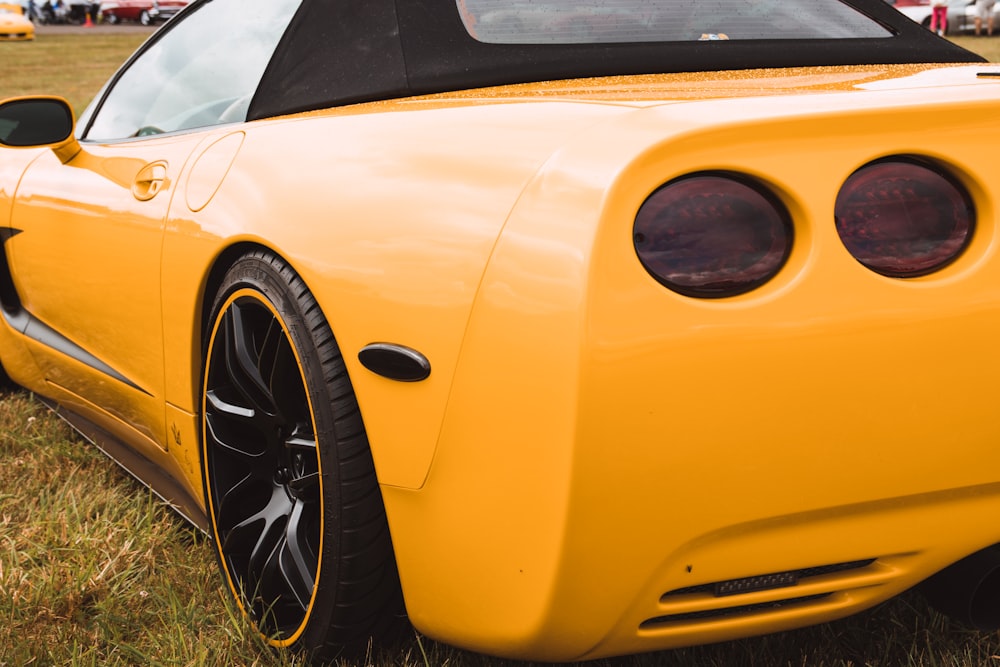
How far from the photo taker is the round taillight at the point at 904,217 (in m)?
1.50

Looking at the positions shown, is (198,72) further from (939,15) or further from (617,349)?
(939,15)

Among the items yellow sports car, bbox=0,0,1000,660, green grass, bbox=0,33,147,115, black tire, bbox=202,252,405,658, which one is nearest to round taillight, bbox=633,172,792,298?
yellow sports car, bbox=0,0,1000,660

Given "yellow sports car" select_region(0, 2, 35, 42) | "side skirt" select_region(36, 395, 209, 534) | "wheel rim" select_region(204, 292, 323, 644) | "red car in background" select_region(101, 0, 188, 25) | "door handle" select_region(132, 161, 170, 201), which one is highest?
"door handle" select_region(132, 161, 170, 201)

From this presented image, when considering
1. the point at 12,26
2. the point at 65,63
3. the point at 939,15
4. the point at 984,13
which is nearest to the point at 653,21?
the point at 65,63

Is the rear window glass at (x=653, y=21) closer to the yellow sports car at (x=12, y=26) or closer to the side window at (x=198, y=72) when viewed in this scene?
the side window at (x=198, y=72)

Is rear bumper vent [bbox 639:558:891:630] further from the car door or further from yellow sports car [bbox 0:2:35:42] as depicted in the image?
yellow sports car [bbox 0:2:35:42]

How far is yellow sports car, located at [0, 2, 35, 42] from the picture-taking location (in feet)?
A: 114

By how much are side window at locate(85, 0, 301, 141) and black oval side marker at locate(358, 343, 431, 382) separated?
101 cm

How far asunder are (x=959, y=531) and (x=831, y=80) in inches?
30.0

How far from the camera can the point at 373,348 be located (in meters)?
1.67

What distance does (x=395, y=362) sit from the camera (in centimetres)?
164

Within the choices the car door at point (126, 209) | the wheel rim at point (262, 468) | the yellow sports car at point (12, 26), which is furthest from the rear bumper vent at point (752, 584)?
the yellow sports car at point (12, 26)

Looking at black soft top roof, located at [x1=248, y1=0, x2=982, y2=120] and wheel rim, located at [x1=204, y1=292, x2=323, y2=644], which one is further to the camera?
black soft top roof, located at [x1=248, y1=0, x2=982, y2=120]

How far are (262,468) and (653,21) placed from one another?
49.2 inches
